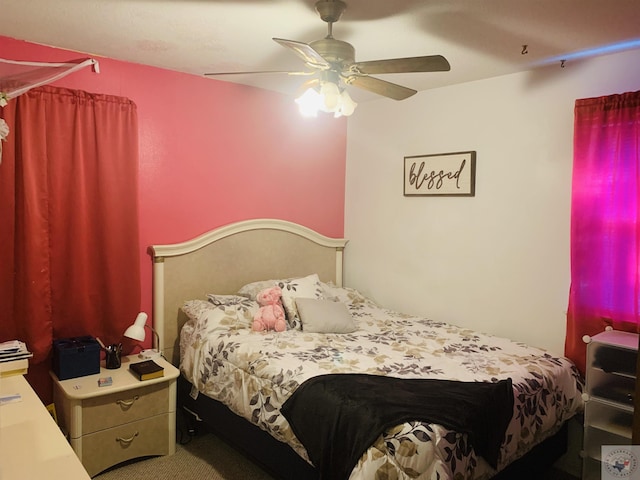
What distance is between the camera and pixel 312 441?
2117 mm

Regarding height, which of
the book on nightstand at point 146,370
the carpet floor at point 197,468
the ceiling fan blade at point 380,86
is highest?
the ceiling fan blade at point 380,86

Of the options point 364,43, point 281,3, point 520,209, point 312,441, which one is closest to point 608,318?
point 520,209

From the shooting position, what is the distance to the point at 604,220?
8.93 feet

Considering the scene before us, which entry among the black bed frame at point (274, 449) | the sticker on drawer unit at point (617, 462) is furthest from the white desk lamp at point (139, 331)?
the sticker on drawer unit at point (617, 462)

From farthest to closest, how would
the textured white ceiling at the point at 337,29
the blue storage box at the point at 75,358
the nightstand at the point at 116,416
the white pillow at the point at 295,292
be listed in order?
the white pillow at the point at 295,292, the blue storage box at the point at 75,358, the nightstand at the point at 116,416, the textured white ceiling at the point at 337,29

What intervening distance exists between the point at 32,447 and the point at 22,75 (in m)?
1.69

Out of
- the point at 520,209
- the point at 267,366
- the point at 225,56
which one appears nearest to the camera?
the point at 267,366

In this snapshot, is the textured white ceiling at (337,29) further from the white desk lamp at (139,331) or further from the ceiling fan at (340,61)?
the white desk lamp at (139,331)

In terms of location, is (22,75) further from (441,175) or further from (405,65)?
(441,175)

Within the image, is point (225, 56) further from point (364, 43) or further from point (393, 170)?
point (393, 170)

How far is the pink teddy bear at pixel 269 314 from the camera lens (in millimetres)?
3076

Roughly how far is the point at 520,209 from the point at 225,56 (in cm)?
214

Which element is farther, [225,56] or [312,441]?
[225,56]

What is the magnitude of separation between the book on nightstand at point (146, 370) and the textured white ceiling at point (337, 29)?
1891 millimetres
